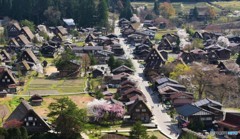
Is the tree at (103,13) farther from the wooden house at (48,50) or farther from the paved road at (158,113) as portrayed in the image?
the paved road at (158,113)

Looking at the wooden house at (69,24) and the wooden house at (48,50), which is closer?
the wooden house at (48,50)

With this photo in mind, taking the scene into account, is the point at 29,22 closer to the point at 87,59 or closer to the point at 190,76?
the point at 87,59

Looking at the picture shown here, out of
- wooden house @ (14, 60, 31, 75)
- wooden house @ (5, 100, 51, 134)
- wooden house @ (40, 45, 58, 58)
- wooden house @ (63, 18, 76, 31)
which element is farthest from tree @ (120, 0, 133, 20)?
wooden house @ (5, 100, 51, 134)

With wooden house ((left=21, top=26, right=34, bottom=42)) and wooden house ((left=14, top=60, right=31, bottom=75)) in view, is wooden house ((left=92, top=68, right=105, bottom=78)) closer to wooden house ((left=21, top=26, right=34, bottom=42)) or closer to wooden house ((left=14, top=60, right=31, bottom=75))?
wooden house ((left=14, top=60, right=31, bottom=75))

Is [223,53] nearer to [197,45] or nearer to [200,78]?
[197,45]

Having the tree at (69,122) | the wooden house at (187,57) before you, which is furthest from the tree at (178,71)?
the tree at (69,122)
